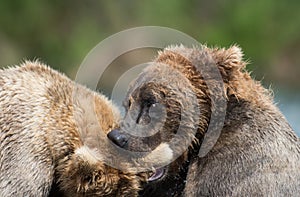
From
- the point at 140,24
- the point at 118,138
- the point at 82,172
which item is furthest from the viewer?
the point at 140,24

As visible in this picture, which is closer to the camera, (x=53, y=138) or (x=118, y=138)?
(x=118, y=138)

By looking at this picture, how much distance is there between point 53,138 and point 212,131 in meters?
1.56

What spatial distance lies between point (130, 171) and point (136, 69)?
1.84m

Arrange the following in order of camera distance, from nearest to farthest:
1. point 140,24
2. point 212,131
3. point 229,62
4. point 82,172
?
1. point 82,172
2. point 212,131
3. point 229,62
4. point 140,24

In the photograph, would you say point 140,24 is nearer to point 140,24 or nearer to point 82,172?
point 140,24

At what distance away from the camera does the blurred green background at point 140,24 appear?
96.3ft

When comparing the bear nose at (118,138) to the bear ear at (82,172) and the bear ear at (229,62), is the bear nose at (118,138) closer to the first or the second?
the bear ear at (82,172)

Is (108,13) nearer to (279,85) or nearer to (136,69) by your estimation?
(279,85)

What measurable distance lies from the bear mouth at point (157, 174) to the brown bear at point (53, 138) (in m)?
0.25

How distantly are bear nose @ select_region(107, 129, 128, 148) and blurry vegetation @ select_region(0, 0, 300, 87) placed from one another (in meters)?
20.5

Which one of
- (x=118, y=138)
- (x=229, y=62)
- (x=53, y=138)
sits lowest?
(x=53, y=138)

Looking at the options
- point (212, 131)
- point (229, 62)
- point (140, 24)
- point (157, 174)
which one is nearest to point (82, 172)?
point (157, 174)

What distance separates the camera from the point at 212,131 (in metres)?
8.27

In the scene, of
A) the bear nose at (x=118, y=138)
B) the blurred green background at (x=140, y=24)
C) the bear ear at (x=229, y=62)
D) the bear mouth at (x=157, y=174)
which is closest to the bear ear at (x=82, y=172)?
the bear nose at (x=118, y=138)
